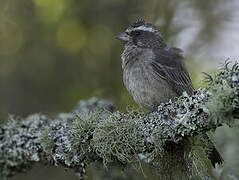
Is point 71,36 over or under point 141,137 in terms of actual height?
over

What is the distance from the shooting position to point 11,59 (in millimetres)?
6141

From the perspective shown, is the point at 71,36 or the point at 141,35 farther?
the point at 71,36

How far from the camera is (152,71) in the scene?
17.1 feet

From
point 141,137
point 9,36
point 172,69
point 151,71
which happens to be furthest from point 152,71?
point 9,36

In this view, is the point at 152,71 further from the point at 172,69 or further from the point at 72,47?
the point at 72,47

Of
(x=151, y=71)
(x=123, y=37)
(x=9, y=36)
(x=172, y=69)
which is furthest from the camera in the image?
(x=9, y=36)

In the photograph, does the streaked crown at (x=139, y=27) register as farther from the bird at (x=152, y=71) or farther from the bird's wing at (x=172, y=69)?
the bird's wing at (x=172, y=69)

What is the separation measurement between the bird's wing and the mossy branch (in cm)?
126

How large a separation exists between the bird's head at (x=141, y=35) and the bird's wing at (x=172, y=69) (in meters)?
0.21

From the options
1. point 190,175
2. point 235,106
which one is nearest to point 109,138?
point 190,175

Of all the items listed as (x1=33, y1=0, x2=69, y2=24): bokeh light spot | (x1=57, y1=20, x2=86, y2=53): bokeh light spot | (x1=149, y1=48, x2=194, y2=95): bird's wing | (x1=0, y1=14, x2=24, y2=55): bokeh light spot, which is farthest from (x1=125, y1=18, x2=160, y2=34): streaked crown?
(x1=0, y1=14, x2=24, y2=55): bokeh light spot

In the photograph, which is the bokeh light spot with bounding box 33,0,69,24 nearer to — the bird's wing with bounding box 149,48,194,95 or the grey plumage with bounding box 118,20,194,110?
the grey plumage with bounding box 118,20,194,110

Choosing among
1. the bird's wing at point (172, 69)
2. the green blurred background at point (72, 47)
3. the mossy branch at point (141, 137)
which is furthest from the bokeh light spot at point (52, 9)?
the mossy branch at point (141, 137)

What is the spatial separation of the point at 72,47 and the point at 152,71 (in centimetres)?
159
